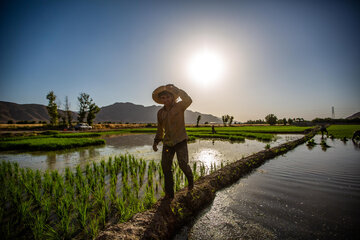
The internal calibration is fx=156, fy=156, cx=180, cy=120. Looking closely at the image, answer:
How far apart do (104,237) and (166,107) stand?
1.98 metres

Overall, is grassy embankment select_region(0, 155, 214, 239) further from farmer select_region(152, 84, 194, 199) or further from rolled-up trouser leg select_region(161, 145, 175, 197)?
farmer select_region(152, 84, 194, 199)

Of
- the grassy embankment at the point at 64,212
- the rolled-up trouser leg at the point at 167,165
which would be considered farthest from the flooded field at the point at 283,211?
the grassy embankment at the point at 64,212

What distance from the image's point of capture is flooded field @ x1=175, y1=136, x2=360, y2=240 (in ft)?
7.23

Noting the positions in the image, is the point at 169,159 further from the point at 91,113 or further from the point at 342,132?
the point at 91,113

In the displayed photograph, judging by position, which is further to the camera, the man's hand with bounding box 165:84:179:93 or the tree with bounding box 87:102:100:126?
the tree with bounding box 87:102:100:126

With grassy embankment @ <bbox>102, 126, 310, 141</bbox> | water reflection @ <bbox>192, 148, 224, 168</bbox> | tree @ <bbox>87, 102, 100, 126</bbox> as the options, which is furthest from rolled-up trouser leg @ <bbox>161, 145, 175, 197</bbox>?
tree @ <bbox>87, 102, 100, 126</bbox>

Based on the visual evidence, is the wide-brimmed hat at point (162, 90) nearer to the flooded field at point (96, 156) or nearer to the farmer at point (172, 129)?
the farmer at point (172, 129)

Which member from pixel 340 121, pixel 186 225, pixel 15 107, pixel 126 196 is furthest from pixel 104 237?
pixel 15 107

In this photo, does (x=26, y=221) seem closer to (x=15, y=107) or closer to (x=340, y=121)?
(x=340, y=121)

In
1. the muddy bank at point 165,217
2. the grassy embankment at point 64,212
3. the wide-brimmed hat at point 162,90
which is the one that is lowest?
the grassy embankment at point 64,212

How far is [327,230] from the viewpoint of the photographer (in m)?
2.20

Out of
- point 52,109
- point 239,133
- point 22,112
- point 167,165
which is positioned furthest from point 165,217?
point 22,112

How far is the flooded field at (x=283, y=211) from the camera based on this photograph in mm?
2203

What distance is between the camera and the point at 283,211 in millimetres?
2734
